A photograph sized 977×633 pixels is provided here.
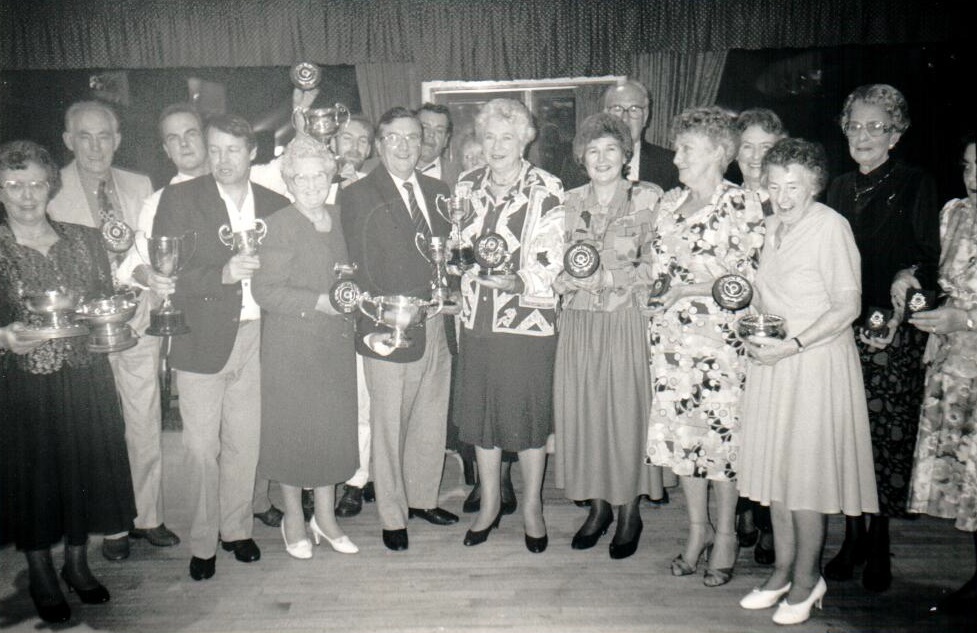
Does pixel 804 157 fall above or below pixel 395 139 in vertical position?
below

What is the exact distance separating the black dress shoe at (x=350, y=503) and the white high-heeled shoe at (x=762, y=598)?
185 cm

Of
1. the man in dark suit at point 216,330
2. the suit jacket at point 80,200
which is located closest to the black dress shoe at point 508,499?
the man in dark suit at point 216,330

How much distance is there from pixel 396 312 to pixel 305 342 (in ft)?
1.30

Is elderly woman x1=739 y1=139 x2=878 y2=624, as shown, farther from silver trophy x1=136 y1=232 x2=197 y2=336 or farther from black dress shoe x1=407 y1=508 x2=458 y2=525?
silver trophy x1=136 y1=232 x2=197 y2=336

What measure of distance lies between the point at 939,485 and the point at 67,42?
5865mm

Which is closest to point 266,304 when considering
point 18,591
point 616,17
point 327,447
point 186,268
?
point 186,268

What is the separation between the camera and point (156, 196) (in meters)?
2.83

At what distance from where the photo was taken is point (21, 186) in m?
2.38

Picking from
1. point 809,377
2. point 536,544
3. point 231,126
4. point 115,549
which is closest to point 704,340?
point 809,377

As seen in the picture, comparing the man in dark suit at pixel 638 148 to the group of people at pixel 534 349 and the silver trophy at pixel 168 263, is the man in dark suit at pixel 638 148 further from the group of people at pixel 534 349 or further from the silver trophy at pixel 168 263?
the silver trophy at pixel 168 263

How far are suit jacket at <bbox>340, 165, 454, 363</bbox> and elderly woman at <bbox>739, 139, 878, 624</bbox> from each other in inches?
53.3

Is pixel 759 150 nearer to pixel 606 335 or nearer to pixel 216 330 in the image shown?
pixel 606 335

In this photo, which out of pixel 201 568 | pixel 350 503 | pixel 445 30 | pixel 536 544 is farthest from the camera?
pixel 445 30

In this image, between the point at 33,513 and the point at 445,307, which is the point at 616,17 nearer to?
the point at 445,307
